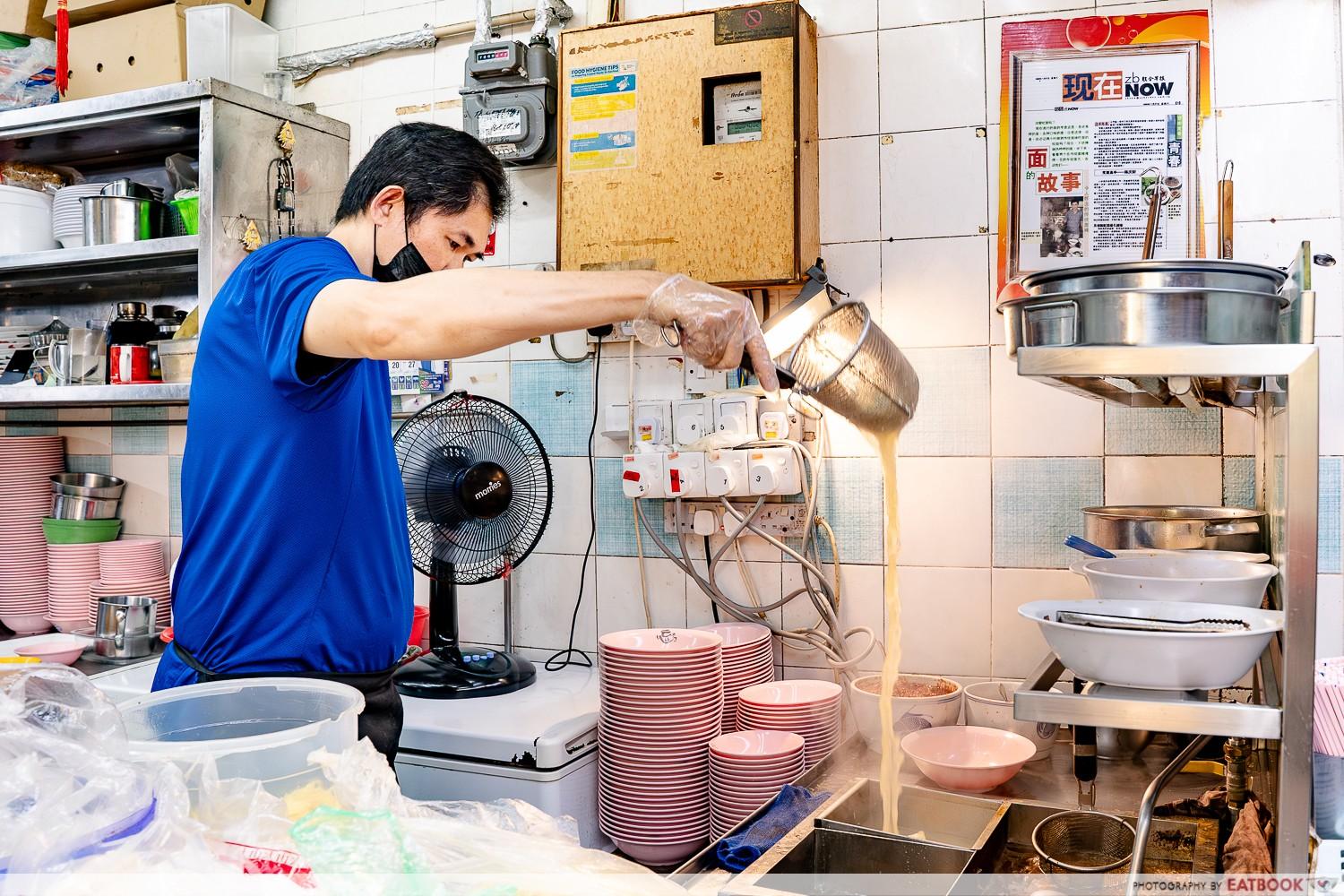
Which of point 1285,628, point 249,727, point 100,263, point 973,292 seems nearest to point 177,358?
point 100,263

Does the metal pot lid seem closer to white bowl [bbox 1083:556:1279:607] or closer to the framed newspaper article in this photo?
white bowl [bbox 1083:556:1279:607]

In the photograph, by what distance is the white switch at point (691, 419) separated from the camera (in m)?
2.61

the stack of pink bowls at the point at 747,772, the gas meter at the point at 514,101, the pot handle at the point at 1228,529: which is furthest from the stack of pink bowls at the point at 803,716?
the gas meter at the point at 514,101

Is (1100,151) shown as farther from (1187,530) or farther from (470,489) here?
(470,489)

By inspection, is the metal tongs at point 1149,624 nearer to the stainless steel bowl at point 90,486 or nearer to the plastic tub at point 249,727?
the plastic tub at point 249,727

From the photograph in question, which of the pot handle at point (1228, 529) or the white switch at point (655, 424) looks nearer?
the pot handle at point (1228, 529)

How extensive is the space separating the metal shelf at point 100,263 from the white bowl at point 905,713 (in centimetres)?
218

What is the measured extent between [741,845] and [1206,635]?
78cm

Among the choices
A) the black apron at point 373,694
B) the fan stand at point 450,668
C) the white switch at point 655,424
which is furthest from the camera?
the white switch at point 655,424

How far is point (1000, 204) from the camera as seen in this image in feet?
7.92

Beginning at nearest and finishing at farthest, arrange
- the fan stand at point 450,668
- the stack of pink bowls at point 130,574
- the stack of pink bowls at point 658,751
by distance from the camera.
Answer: the stack of pink bowls at point 658,751 → the fan stand at point 450,668 → the stack of pink bowls at point 130,574

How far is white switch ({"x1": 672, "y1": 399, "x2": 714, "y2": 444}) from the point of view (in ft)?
8.57

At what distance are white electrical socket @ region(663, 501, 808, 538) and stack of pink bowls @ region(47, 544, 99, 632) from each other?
2.04 metres

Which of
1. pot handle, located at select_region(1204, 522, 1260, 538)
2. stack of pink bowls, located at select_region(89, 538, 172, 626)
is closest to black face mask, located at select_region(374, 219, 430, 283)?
pot handle, located at select_region(1204, 522, 1260, 538)
